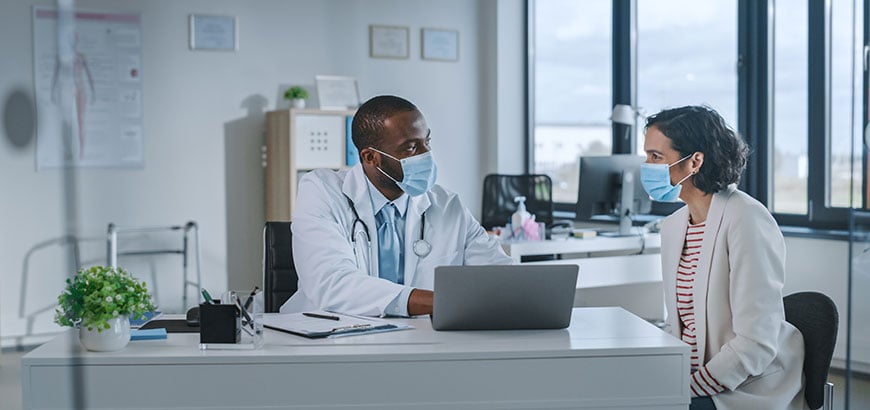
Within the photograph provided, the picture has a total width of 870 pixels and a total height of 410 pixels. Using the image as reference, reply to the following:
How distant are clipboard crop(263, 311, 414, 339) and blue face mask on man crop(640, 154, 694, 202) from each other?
857 mm

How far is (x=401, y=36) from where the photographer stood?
6.09m

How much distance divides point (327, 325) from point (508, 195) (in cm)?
347

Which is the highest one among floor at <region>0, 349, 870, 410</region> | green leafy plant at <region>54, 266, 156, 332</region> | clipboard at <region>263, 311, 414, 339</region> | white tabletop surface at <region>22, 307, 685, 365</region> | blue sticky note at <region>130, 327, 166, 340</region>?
green leafy plant at <region>54, 266, 156, 332</region>

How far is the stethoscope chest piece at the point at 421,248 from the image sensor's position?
7.87ft

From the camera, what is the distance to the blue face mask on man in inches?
93.0

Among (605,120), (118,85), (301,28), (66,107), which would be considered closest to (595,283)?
(605,120)

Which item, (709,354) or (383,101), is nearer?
(709,354)

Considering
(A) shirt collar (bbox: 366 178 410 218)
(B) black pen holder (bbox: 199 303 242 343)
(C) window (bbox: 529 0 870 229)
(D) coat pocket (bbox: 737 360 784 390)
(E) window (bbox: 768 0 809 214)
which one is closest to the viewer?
(B) black pen holder (bbox: 199 303 242 343)

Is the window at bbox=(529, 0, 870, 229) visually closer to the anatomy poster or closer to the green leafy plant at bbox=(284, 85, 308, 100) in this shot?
the green leafy plant at bbox=(284, 85, 308, 100)

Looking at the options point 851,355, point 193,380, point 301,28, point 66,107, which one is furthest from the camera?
point 301,28

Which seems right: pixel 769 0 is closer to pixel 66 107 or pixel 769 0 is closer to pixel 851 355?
pixel 851 355

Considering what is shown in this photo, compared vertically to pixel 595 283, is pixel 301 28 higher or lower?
higher

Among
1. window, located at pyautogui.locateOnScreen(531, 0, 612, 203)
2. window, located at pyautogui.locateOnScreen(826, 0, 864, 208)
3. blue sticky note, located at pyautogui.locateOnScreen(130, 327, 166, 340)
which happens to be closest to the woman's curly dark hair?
blue sticky note, located at pyautogui.locateOnScreen(130, 327, 166, 340)

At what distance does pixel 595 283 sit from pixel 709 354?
257 cm
